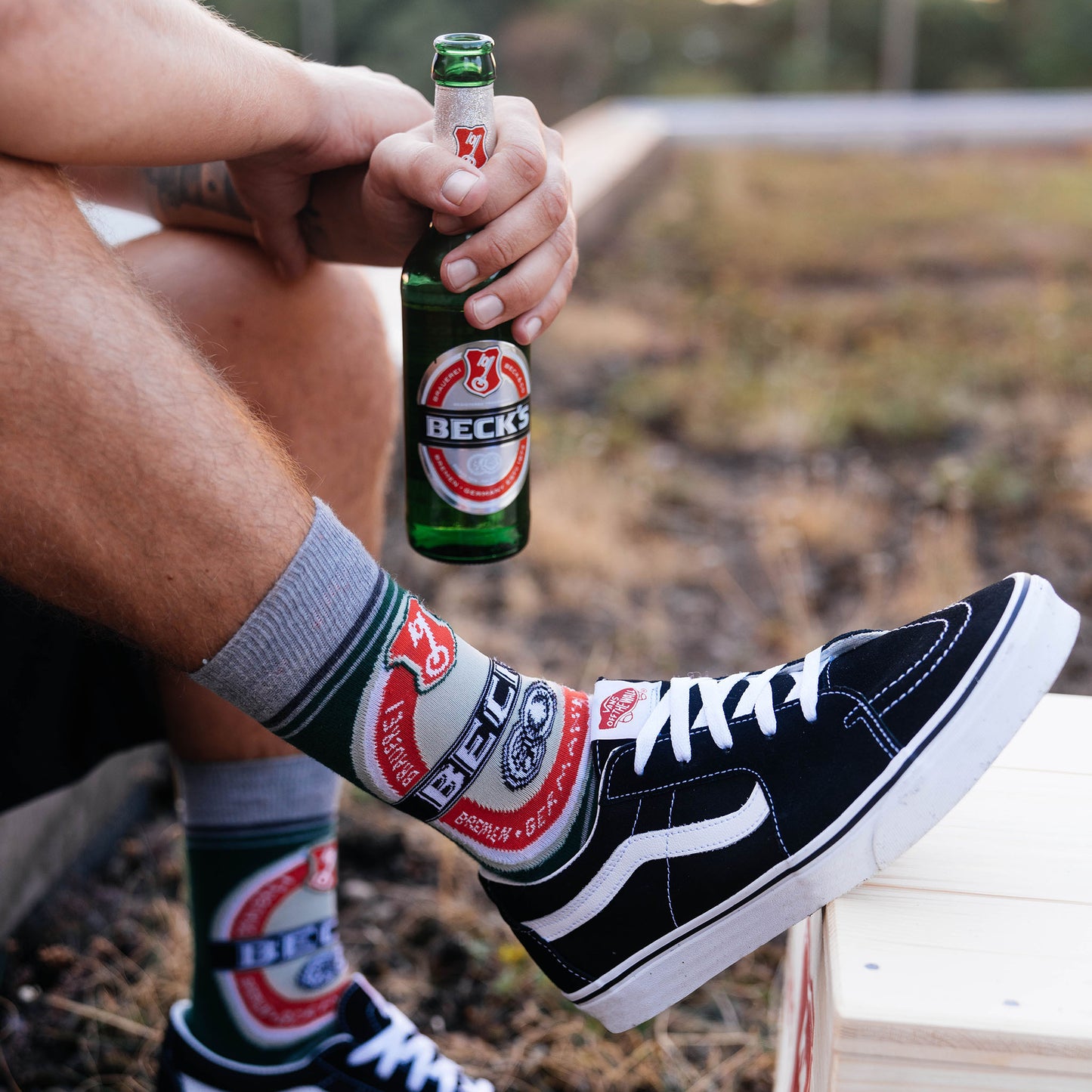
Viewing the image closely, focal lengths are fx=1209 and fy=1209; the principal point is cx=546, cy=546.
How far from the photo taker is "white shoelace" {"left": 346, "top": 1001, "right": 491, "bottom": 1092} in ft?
3.91

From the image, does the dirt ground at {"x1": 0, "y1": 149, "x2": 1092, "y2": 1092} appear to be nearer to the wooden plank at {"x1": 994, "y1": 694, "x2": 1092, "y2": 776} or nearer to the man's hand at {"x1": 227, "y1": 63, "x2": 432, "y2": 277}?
the wooden plank at {"x1": 994, "y1": 694, "x2": 1092, "y2": 776}

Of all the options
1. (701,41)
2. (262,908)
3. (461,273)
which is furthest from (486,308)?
(701,41)

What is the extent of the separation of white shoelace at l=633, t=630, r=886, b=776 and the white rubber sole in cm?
10

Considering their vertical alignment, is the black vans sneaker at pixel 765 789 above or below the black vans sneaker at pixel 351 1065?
above

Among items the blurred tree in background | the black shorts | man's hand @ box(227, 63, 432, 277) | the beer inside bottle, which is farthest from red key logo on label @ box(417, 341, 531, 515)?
the blurred tree in background

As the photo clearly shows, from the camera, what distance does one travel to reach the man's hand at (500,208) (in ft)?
3.67

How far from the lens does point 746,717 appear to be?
107 cm

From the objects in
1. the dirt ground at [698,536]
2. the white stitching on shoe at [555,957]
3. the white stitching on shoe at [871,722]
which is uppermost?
the white stitching on shoe at [871,722]

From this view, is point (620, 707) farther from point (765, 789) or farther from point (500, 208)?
point (500, 208)

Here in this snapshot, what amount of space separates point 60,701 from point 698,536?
2020 millimetres

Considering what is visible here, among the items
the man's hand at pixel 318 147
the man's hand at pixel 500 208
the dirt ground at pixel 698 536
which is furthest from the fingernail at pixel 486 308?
the dirt ground at pixel 698 536

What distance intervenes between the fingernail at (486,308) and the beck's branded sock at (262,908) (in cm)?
49

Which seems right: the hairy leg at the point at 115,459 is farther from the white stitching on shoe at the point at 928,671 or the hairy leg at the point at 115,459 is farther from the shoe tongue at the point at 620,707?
the white stitching on shoe at the point at 928,671

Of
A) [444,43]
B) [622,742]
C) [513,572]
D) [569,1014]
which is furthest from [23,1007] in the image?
[513,572]
